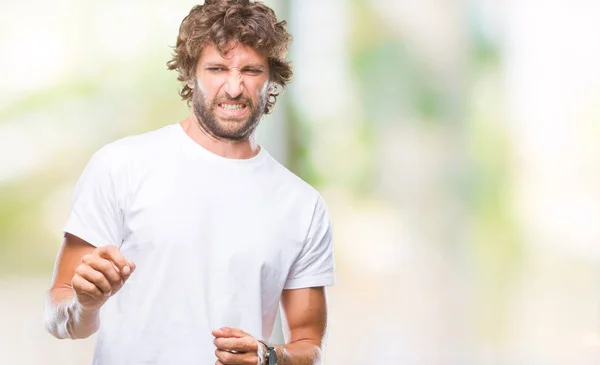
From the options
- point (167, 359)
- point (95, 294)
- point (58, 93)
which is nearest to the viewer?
point (95, 294)

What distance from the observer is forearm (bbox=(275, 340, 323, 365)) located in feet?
5.48

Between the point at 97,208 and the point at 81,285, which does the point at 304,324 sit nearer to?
the point at 97,208

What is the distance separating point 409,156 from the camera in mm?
2660

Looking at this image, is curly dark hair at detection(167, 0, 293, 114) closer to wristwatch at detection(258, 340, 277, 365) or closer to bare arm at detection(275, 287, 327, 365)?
bare arm at detection(275, 287, 327, 365)

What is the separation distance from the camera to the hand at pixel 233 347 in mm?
1433

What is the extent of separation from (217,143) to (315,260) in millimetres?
326

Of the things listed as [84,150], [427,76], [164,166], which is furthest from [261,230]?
[427,76]

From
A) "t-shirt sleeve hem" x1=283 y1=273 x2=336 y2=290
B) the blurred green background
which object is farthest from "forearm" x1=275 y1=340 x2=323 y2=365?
the blurred green background

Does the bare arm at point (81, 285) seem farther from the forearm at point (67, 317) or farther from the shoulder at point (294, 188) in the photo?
the shoulder at point (294, 188)

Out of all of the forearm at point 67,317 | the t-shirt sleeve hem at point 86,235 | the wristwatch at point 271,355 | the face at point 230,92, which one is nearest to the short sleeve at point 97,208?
the t-shirt sleeve hem at point 86,235

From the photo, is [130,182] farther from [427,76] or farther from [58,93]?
[427,76]

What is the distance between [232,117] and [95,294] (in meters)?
0.53

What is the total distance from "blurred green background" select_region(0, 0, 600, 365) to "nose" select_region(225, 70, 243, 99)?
845mm

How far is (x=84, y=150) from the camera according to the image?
2.45 meters
